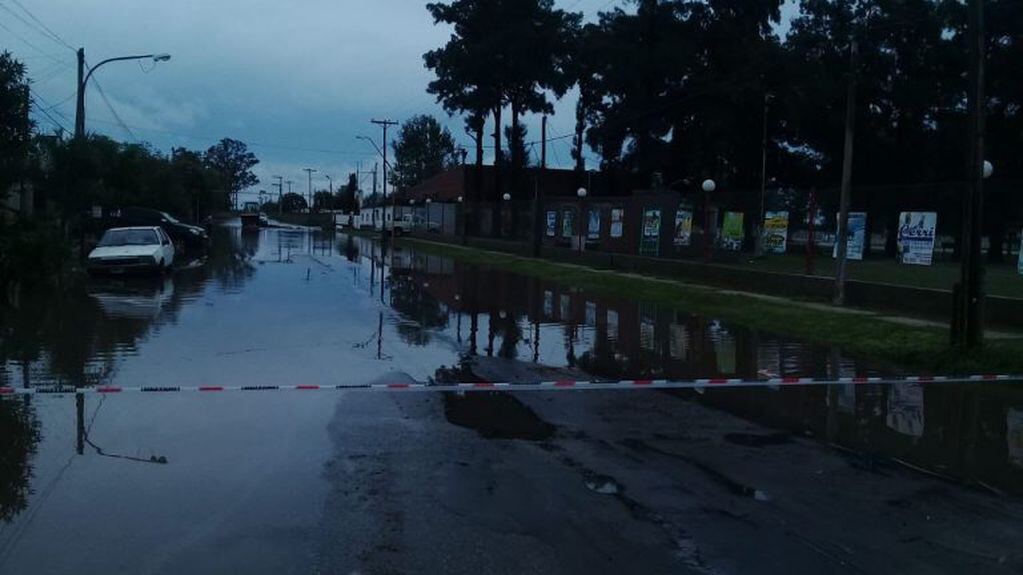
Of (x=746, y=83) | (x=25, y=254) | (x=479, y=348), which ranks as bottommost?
(x=479, y=348)

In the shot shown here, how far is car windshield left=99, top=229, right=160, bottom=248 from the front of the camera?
2678cm

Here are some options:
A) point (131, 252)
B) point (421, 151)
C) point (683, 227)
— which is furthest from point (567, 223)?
point (421, 151)

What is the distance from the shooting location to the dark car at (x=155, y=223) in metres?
38.2

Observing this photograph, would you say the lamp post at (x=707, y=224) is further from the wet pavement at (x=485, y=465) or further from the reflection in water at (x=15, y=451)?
the reflection in water at (x=15, y=451)

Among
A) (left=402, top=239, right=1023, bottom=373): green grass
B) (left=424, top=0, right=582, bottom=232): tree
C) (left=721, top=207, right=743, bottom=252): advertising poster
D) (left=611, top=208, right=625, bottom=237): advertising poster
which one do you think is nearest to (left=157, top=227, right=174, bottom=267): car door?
(left=402, top=239, right=1023, bottom=373): green grass

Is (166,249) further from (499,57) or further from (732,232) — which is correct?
(499,57)

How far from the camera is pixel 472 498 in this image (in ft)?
A: 20.0

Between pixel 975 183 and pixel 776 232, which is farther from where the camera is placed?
pixel 776 232

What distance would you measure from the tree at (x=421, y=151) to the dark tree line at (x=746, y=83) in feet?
196

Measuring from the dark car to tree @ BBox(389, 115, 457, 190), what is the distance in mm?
85437

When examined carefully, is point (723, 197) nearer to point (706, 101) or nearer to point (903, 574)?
point (903, 574)

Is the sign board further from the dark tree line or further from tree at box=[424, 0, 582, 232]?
tree at box=[424, 0, 582, 232]

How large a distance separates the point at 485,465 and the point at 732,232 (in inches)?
839

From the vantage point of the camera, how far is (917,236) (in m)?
19.1
